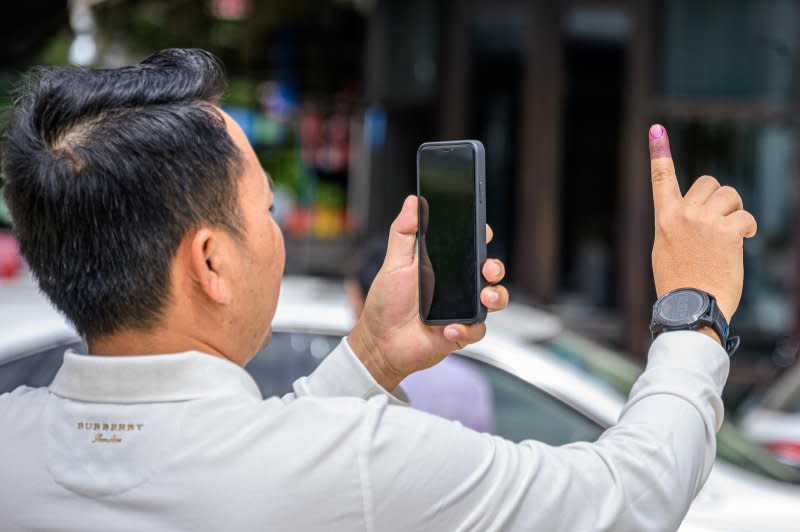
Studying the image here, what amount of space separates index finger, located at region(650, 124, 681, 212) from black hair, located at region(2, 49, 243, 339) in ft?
1.83

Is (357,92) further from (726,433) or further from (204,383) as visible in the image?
(204,383)

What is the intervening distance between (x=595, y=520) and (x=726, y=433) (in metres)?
2.93

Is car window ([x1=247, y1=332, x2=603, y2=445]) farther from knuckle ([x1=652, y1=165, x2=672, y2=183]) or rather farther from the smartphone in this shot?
knuckle ([x1=652, y1=165, x2=672, y2=183])

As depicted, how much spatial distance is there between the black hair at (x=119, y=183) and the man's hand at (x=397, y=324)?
29 centimetres

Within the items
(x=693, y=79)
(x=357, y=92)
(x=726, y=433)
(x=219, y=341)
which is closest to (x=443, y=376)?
(x=726, y=433)

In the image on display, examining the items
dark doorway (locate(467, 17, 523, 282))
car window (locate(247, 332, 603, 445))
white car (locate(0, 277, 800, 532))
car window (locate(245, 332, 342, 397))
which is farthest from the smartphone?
dark doorway (locate(467, 17, 523, 282))

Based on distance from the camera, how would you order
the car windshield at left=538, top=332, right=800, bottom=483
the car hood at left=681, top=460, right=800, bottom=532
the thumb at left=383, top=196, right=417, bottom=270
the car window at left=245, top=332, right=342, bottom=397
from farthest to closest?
1. the car window at left=245, top=332, right=342, bottom=397
2. the car windshield at left=538, top=332, right=800, bottom=483
3. the car hood at left=681, top=460, right=800, bottom=532
4. the thumb at left=383, top=196, right=417, bottom=270

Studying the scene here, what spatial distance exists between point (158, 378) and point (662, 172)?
71cm

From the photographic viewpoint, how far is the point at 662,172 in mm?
1522

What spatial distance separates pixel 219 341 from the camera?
1.56 m

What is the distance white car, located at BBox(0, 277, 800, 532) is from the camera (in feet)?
11.7

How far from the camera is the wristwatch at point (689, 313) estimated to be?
146 cm

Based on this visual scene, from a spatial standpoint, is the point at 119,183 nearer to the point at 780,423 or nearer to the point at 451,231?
the point at 451,231

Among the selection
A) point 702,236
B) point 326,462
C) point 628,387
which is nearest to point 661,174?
point 702,236
